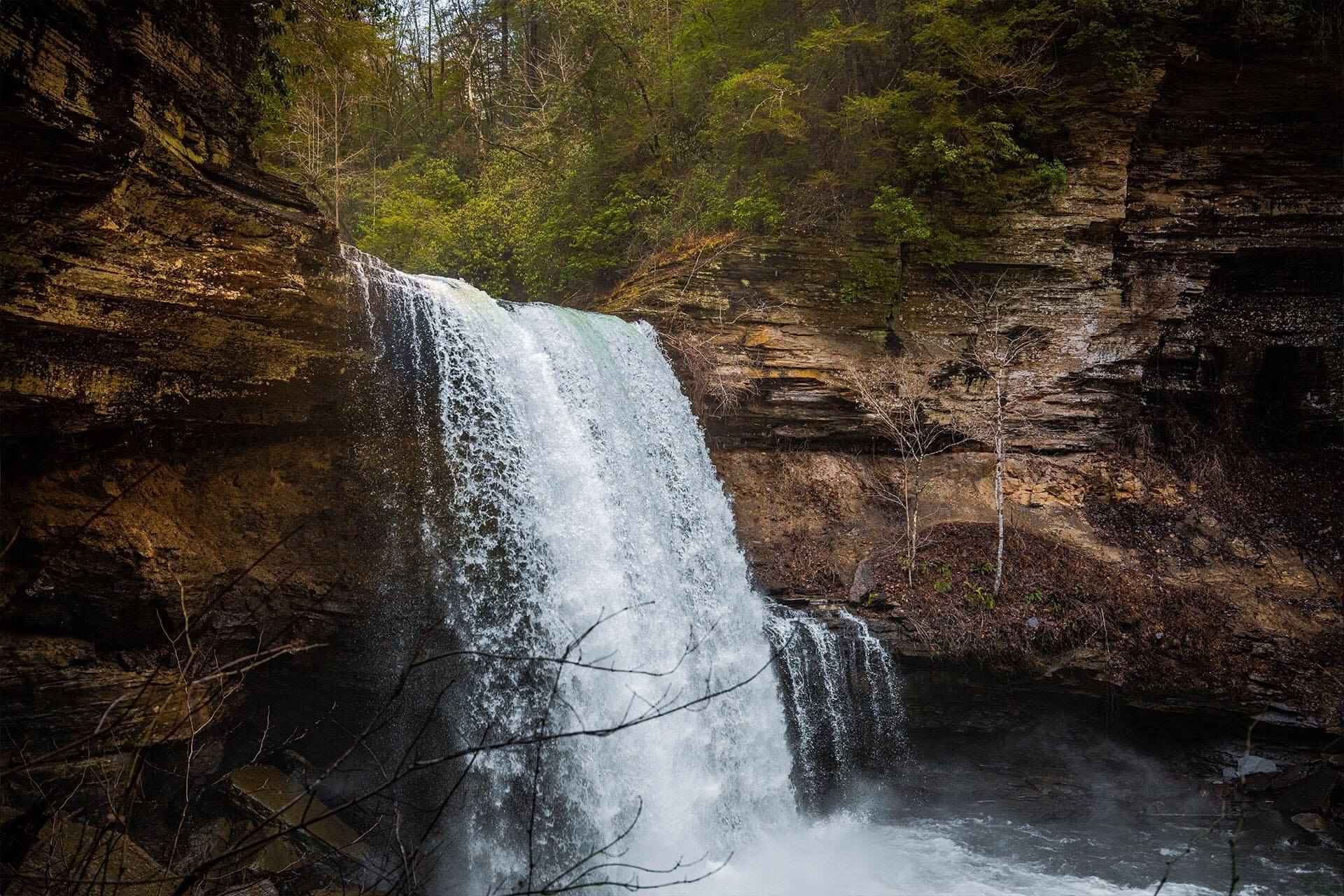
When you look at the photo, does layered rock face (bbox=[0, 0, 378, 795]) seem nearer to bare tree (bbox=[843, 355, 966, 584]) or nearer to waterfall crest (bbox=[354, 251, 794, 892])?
waterfall crest (bbox=[354, 251, 794, 892])

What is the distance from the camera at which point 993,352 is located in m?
13.0

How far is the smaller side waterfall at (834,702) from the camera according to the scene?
1009 centimetres

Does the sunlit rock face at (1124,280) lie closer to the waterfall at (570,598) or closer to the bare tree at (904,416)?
the bare tree at (904,416)

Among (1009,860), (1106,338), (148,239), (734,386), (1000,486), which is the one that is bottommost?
(1009,860)

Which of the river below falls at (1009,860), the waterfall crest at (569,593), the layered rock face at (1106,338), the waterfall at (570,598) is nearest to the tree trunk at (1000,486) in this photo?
the layered rock face at (1106,338)

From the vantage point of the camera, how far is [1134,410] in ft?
45.3

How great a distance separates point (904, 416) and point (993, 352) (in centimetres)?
181

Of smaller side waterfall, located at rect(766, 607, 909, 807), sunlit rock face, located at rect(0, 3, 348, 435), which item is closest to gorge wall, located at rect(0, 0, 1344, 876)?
sunlit rock face, located at rect(0, 3, 348, 435)

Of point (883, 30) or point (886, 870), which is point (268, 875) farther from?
point (883, 30)

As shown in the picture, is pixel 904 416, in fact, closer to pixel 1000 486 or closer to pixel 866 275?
pixel 1000 486

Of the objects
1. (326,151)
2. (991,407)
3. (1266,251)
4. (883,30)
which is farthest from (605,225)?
(1266,251)

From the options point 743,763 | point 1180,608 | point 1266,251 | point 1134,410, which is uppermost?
point 1266,251

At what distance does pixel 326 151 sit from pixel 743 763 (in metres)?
19.0

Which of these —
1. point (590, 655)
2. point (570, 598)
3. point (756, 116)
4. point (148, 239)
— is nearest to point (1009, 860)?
point (590, 655)
